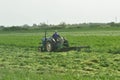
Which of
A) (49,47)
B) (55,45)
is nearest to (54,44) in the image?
(55,45)

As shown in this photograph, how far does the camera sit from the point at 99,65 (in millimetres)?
17422

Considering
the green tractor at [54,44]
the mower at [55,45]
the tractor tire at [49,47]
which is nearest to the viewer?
Result: the mower at [55,45]

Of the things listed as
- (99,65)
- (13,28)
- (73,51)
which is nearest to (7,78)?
(99,65)

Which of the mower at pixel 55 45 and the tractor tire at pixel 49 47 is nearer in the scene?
the mower at pixel 55 45

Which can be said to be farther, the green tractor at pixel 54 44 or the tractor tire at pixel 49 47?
the tractor tire at pixel 49 47

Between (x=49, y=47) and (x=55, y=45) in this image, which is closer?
(x=55, y=45)

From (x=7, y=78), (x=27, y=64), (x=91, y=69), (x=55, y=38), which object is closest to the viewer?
Answer: (x=7, y=78)

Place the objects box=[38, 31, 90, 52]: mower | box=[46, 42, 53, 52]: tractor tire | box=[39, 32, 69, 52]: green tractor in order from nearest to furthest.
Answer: box=[38, 31, 90, 52]: mower
box=[39, 32, 69, 52]: green tractor
box=[46, 42, 53, 52]: tractor tire

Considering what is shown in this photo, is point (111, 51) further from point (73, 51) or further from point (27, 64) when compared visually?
point (27, 64)

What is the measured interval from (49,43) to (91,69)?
35.4 ft

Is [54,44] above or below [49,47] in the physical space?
above

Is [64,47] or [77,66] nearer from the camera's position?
[77,66]

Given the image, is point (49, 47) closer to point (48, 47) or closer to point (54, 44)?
point (48, 47)

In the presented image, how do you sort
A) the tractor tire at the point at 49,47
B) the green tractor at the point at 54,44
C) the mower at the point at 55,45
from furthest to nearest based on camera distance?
the tractor tire at the point at 49,47 < the green tractor at the point at 54,44 < the mower at the point at 55,45
